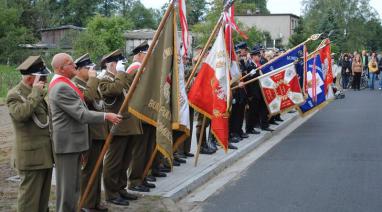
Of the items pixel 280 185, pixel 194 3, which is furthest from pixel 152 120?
pixel 194 3

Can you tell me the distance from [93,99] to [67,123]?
907 millimetres

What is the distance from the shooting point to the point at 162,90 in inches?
269

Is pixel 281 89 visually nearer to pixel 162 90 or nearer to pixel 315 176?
pixel 315 176

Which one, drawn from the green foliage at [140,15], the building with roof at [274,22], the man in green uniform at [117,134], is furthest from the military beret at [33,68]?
the green foliage at [140,15]

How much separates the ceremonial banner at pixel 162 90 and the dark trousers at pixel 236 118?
5.49 m

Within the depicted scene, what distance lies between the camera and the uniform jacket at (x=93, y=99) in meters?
6.43

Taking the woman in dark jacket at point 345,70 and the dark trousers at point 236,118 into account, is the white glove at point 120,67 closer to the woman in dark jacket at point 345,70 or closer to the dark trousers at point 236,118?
the dark trousers at point 236,118

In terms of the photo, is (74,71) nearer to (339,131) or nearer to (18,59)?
(339,131)

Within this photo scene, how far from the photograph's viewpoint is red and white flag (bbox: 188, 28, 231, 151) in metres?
9.04

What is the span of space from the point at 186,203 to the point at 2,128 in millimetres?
8511

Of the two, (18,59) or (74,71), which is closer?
(74,71)

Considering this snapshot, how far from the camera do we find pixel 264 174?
9141 millimetres

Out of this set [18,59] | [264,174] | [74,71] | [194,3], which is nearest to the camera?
[74,71]

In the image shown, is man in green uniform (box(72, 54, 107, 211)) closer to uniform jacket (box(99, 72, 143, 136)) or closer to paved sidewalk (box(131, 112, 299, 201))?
uniform jacket (box(99, 72, 143, 136))
